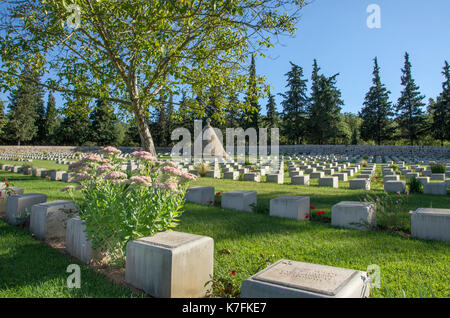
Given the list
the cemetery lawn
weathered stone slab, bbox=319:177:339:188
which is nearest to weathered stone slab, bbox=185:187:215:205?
the cemetery lawn

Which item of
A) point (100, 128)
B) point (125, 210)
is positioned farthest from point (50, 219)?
point (100, 128)

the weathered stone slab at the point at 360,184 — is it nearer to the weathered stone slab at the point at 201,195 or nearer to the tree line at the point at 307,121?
the weathered stone slab at the point at 201,195

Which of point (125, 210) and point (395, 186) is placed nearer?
point (125, 210)

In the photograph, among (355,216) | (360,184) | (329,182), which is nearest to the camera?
(355,216)

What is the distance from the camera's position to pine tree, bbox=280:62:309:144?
49.9 meters

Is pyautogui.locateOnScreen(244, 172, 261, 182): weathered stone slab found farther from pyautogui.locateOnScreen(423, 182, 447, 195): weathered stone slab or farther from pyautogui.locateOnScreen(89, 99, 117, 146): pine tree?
pyautogui.locateOnScreen(89, 99, 117, 146): pine tree

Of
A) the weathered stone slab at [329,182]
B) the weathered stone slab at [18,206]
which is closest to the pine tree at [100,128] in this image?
the weathered stone slab at [329,182]

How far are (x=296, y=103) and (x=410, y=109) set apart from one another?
55.2 ft

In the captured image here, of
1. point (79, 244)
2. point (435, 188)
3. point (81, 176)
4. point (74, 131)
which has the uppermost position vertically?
point (74, 131)

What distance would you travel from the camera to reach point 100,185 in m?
3.97

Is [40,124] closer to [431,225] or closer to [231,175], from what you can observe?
[231,175]

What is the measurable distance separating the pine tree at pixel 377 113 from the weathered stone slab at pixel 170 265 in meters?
50.7

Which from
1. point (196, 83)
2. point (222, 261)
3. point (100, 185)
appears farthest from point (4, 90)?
point (222, 261)

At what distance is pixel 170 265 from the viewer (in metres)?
2.69
